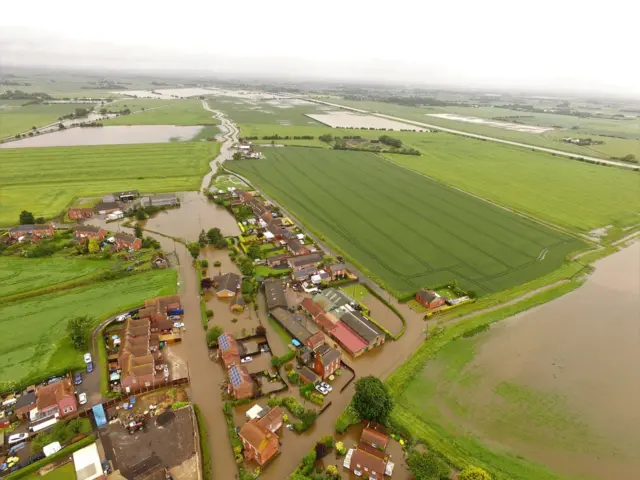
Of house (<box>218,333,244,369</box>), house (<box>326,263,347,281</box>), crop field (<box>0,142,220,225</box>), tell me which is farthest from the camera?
crop field (<box>0,142,220,225</box>)

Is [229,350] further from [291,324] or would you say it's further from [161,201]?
[161,201]

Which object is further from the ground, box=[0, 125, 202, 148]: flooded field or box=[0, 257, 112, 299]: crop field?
box=[0, 125, 202, 148]: flooded field


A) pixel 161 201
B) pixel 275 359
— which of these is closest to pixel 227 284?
pixel 275 359

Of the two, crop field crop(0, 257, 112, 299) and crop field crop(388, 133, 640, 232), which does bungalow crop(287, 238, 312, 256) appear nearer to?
crop field crop(0, 257, 112, 299)

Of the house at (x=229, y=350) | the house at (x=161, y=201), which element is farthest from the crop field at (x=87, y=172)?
the house at (x=229, y=350)

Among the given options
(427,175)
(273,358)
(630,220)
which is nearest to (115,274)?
(273,358)

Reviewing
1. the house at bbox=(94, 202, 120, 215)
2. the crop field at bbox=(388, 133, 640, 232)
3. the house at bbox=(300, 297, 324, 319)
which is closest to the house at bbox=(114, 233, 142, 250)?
the house at bbox=(94, 202, 120, 215)
